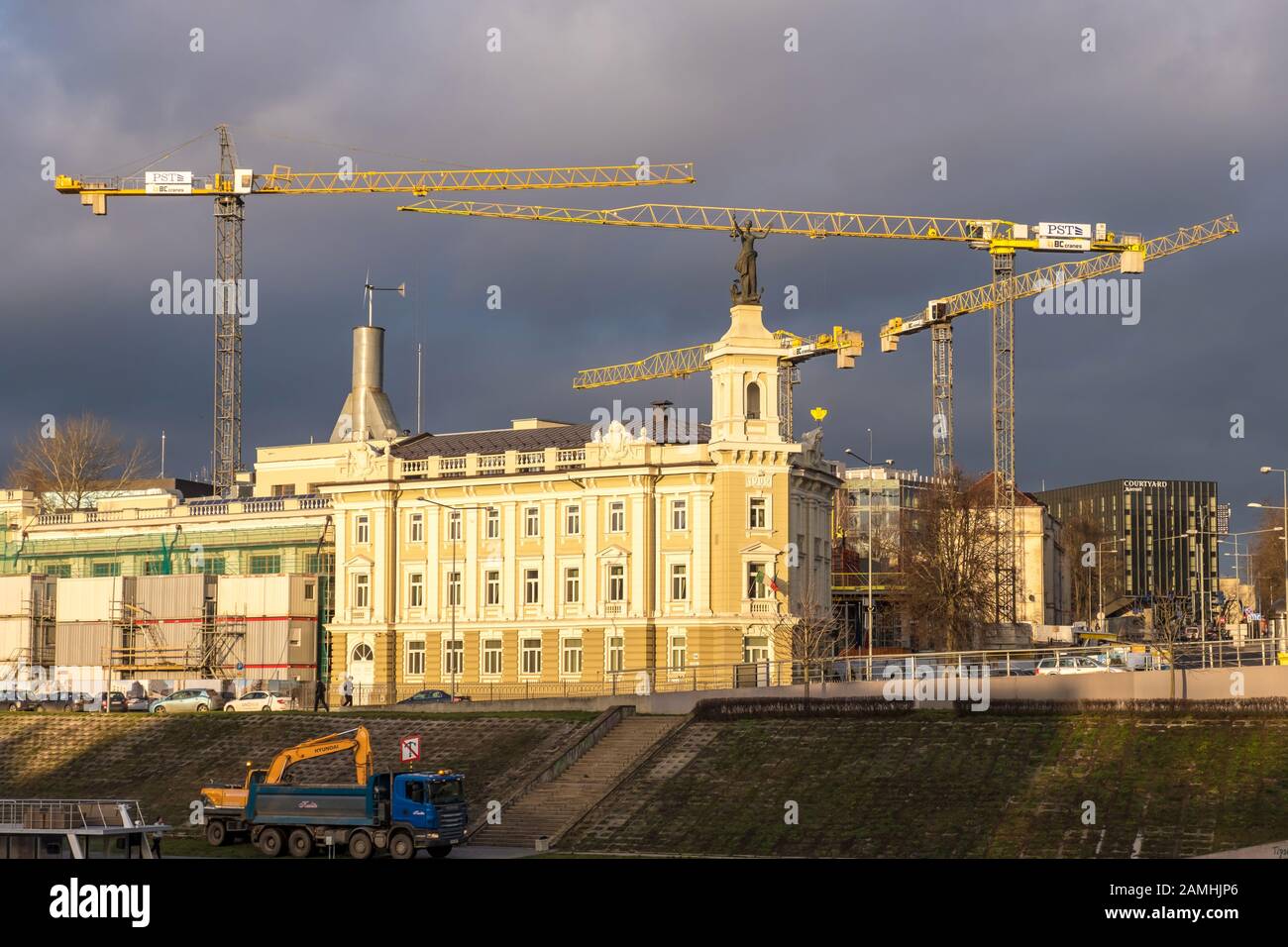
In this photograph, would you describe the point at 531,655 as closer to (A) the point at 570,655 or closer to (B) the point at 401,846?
(A) the point at 570,655

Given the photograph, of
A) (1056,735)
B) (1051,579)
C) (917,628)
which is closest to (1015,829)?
(1056,735)

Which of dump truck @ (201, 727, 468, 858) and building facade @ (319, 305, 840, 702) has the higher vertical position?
building facade @ (319, 305, 840, 702)

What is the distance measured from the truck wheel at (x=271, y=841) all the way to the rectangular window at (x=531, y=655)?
3969 centimetres

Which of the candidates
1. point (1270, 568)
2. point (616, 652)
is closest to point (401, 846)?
point (616, 652)

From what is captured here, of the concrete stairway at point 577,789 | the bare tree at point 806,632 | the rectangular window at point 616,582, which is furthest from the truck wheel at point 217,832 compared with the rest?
the rectangular window at point 616,582

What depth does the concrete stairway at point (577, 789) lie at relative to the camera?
210 ft

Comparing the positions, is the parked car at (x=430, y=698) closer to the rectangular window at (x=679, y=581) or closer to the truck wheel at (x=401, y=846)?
the rectangular window at (x=679, y=581)

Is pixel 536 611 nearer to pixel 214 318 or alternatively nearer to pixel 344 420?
pixel 344 420

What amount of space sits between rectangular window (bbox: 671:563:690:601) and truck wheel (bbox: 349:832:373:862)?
129 feet

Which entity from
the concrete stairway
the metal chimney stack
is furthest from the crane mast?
the concrete stairway

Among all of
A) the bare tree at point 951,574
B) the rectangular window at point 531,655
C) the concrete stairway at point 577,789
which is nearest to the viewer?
the concrete stairway at point 577,789

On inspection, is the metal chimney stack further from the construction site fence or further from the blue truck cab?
the blue truck cab

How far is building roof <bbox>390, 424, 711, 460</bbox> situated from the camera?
102 meters
